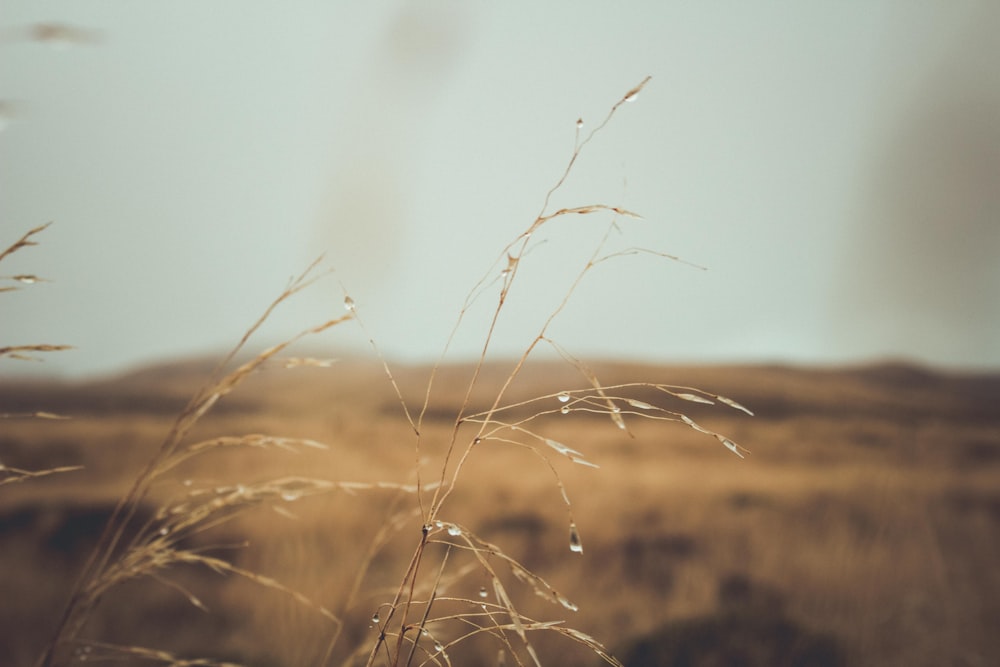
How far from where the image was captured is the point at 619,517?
194 cm

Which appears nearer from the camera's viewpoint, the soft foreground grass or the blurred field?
the soft foreground grass

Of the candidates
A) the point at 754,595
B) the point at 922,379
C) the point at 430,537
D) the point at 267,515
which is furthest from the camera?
the point at 922,379

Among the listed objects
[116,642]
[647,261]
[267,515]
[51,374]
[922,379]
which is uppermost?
[647,261]

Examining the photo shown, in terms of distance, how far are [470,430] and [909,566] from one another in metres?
1.86

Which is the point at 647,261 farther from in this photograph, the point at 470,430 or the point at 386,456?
the point at 386,456

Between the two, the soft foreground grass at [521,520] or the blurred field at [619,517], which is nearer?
the soft foreground grass at [521,520]

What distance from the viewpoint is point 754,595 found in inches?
61.8

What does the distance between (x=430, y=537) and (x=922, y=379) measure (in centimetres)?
305

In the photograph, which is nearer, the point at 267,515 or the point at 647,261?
the point at 267,515

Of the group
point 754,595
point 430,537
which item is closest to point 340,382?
point 754,595

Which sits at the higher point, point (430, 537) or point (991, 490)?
point (430, 537)

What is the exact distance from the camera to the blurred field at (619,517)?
52.8 inches

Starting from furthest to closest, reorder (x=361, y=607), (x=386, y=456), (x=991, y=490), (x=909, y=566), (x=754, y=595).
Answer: (x=386, y=456)
(x=991, y=490)
(x=909, y=566)
(x=754, y=595)
(x=361, y=607)

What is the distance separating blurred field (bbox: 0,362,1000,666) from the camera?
134 cm
